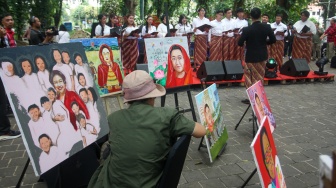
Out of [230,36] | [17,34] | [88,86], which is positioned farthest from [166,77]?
[17,34]

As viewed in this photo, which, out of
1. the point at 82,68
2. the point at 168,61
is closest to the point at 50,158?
the point at 82,68

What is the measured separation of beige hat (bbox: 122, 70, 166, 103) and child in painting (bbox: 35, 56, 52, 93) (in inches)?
30.3

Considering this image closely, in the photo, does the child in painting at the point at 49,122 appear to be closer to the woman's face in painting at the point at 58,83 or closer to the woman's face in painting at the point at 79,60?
the woman's face in painting at the point at 58,83

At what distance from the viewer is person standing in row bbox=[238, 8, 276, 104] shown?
5359mm

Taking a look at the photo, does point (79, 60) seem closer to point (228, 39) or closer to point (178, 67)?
point (178, 67)

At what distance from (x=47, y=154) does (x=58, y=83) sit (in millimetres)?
649

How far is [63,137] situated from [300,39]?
883cm

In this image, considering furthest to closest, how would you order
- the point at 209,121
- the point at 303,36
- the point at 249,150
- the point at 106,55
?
the point at 303,36
the point at 106,55
the point at 249,150
the point at 209,121

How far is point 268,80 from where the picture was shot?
7805 millimetres

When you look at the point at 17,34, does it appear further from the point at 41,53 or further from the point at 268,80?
the point at 41,53

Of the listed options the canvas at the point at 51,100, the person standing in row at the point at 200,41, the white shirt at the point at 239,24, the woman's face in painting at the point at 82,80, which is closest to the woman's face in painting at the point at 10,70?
the canvas at the point at 51,100

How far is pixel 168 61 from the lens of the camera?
425 centimetres

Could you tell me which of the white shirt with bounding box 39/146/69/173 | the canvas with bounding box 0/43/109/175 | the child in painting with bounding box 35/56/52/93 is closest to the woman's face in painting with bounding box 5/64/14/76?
the canvas with bounding box 0/43/109/175

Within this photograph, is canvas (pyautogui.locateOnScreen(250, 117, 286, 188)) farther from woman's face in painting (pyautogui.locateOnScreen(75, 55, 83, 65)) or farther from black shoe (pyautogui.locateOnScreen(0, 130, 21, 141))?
black shoe (pyautogui.locateOnScreen(0, 130, 21, 141))
